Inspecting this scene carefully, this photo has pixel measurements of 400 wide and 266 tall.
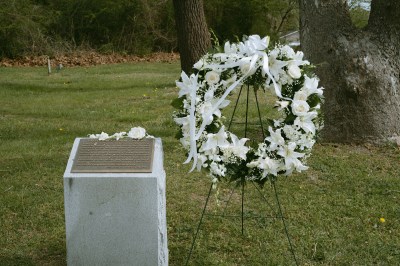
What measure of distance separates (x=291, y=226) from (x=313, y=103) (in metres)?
1.52

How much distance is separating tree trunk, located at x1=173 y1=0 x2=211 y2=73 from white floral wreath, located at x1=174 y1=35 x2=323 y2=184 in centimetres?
748

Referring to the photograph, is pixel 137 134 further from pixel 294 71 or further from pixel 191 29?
pixel 191 29

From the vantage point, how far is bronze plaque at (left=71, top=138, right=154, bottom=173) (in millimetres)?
4102

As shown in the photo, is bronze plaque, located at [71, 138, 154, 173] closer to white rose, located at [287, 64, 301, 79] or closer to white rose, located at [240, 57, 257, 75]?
white rose, located at [240, 57, 257, 75]

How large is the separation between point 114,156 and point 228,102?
911mm

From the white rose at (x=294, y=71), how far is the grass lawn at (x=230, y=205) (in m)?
1.04

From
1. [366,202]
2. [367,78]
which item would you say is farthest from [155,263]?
[367,78]

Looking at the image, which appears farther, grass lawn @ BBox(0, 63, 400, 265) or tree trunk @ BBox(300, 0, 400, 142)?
tree trunk @ BBox(300, 0, 400, 142)

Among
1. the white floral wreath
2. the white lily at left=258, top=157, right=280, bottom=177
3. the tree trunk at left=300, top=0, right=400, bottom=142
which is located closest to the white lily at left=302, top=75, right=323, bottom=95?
the white floral wreath

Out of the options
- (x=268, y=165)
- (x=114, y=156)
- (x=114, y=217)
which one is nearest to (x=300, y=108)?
(x=268, y=165)

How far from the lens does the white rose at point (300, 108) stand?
13.3 ft

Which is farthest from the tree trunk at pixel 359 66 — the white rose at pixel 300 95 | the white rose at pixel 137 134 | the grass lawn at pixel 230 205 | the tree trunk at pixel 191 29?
the tree trunk at pixel 191 29

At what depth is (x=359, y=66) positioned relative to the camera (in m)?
7.58

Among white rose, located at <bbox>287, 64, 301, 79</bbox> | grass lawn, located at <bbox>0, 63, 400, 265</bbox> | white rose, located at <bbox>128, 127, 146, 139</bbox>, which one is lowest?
grass lawn, located at <bbox>0, 63, 400, 265</bbox>
